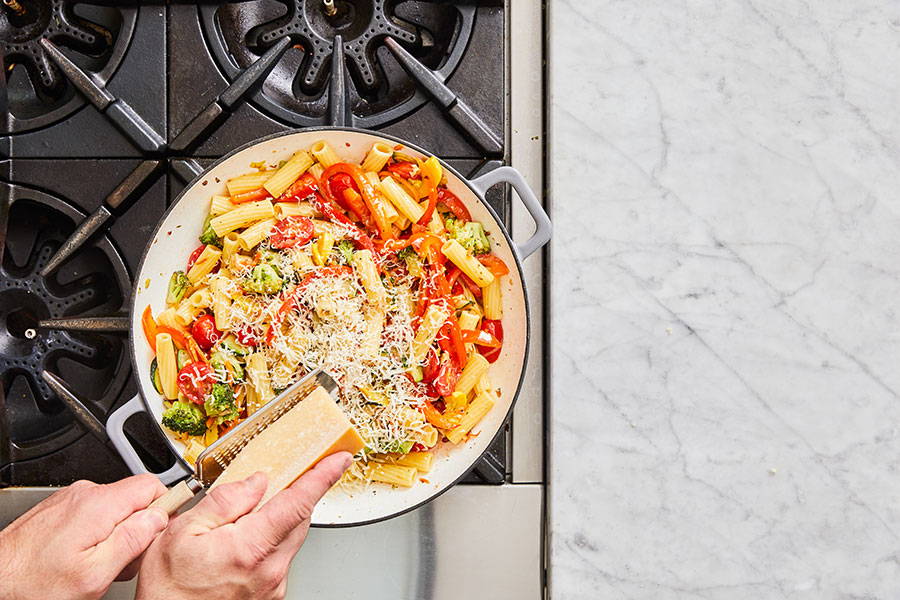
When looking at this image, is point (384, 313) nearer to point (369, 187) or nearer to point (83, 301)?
point (369, 187)

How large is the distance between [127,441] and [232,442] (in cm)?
22

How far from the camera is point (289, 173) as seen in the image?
1.16 metres

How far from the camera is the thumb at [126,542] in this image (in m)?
0.91

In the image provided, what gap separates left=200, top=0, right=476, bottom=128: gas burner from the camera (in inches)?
49.4

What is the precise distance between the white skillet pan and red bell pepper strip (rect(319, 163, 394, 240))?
0.03 m

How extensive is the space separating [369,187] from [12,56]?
0.66 meters

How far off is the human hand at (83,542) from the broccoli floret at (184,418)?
0.46ft

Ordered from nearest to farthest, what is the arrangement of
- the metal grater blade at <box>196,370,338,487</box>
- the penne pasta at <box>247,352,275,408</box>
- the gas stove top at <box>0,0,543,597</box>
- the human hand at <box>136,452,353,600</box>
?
the human hand at <box>136,452,353,600</box>, the metal grater blade at <box>196,370,338,487</box>, the penne pasta at <box>247,352,275,408</box>, the gas stove top at <box>0,0,543,597</box>

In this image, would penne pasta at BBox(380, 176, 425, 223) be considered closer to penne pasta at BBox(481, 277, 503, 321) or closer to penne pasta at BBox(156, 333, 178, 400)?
penne pasta at BBox(481, 277, 503, 321)

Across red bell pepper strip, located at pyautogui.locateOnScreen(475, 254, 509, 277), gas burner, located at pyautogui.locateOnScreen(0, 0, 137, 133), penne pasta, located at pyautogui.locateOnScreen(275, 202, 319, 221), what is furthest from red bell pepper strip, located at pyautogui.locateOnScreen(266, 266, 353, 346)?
gas burner, located at pyautogui.locateOnScreen(0, 0, 137, 133)

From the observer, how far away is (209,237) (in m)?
1.16

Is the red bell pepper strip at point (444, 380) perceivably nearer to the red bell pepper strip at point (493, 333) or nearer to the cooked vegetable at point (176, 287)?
the red bell pepper strip at point (493, 333)
